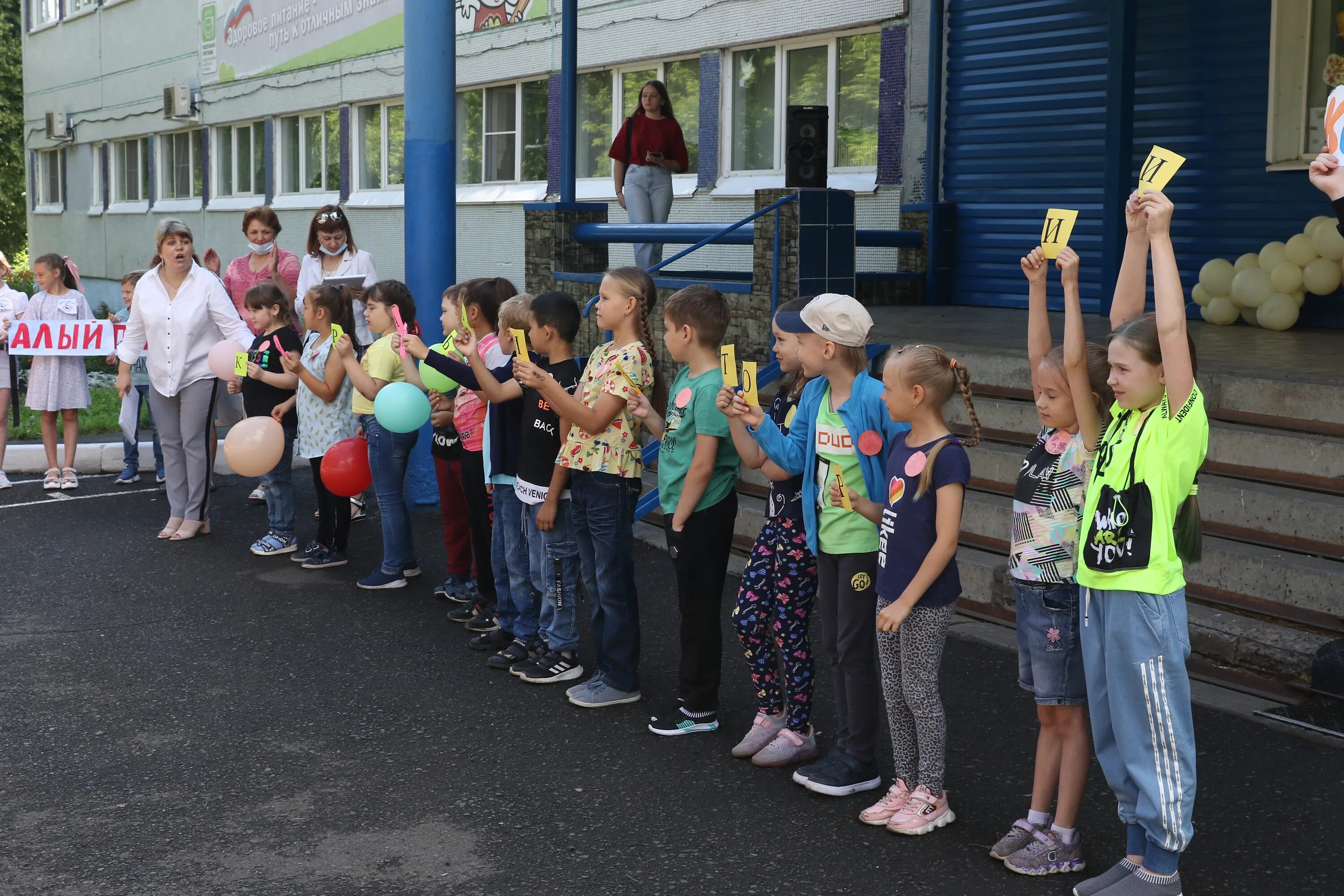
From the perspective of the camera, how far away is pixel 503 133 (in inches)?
673

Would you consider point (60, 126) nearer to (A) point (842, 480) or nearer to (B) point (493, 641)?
(B) point (493, 641)

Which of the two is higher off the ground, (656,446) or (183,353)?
(183,353)

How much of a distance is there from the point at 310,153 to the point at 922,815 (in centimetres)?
1930

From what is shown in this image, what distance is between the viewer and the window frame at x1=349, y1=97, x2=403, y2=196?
19.1 metres

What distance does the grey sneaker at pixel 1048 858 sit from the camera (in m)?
3.78

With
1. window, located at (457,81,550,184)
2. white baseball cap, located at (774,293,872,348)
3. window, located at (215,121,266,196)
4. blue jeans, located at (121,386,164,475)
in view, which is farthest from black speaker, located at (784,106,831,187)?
window, located at (215,121,266,196)

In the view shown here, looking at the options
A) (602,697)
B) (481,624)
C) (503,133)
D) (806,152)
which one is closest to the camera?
(602,697)

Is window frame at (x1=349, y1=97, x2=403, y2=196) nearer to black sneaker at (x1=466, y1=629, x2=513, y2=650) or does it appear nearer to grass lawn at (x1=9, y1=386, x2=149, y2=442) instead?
grass lawn at (x1=9, y1=386, x2=149, y2=442)

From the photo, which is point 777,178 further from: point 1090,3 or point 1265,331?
point 1265,331

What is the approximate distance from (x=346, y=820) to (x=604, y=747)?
0.98 meters

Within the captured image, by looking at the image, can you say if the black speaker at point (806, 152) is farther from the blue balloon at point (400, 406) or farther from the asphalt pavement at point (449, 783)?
the asphalt pavement at point (449, 783)

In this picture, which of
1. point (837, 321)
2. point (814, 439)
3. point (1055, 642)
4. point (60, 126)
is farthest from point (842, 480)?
point (60, 126)

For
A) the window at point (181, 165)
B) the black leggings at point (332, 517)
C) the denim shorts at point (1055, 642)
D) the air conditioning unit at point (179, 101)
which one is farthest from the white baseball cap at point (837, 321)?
the window at point (181, 165)

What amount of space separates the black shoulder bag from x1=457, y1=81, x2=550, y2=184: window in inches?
530
